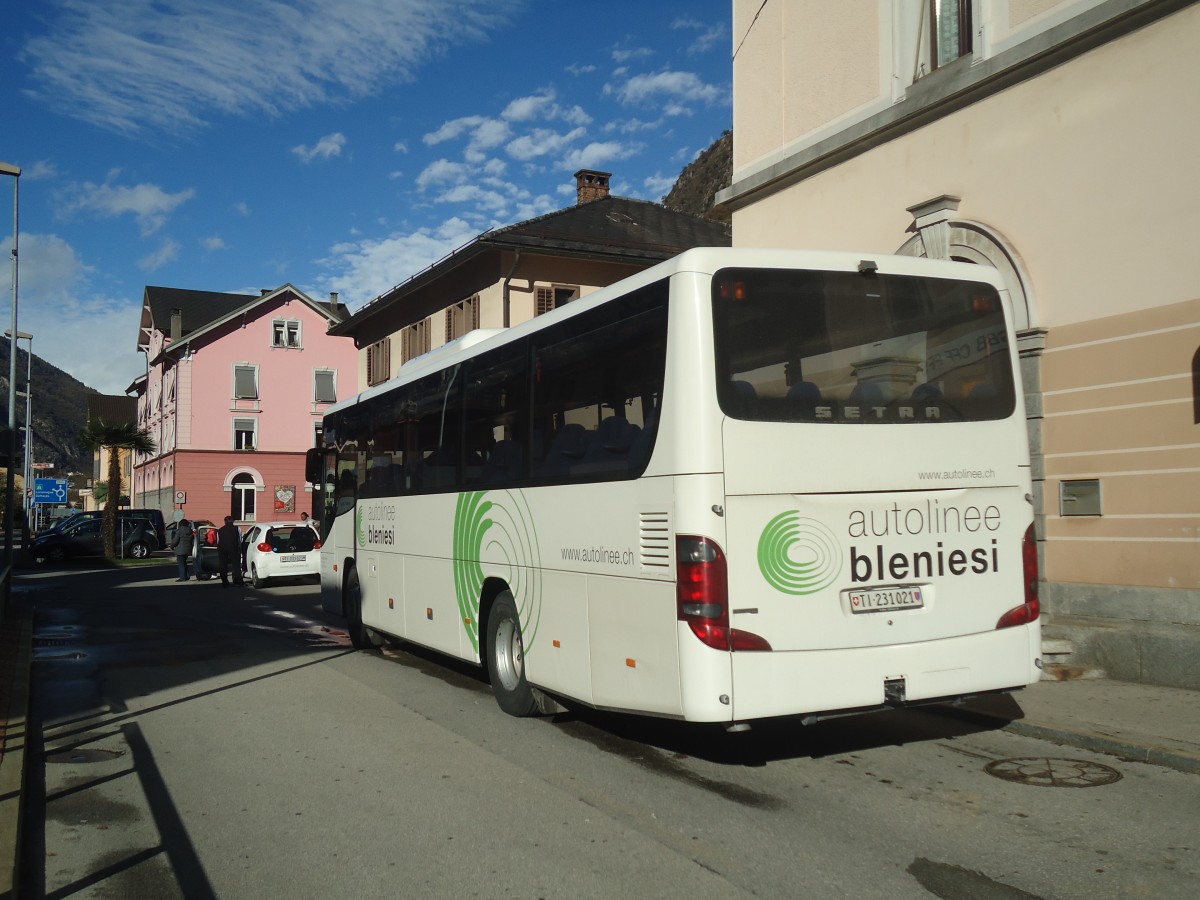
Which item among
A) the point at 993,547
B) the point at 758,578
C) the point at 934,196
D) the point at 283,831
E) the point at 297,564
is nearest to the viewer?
the point at 283,831

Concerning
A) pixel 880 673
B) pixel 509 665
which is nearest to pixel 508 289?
pixel 509 665

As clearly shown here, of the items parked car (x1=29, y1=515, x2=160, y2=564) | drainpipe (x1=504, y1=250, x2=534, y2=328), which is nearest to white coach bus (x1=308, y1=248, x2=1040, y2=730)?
drainpipe (x1=504, y1=250, x2=534, y2=328)

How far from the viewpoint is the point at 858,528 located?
21.4 ft

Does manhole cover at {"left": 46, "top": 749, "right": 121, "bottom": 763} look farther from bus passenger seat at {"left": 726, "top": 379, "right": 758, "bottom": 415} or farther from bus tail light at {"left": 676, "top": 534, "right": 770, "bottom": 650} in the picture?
bus passenger seat at {"left": 726, "top": 379, "right": 758, "bottom": 415}

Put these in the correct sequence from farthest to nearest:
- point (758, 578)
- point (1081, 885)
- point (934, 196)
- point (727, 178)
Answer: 1. point (727, 178)
2. point (934, 196)
3. point (758, 578)
4. point (1081, 885)

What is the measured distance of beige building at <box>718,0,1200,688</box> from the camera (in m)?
9.90

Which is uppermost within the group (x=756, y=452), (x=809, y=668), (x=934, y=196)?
(x=934, y=196)

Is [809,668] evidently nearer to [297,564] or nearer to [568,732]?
[568,732]

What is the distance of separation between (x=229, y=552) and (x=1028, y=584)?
23460 mm

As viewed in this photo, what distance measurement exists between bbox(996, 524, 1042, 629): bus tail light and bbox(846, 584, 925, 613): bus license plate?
77 centimetres

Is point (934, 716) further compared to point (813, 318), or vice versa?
point (934, 716)

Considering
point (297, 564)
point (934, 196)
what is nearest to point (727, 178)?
point (297, 564)

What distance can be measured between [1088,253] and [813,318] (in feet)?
18.4

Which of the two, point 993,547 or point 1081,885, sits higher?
point 993,547
